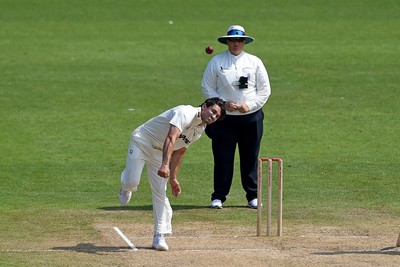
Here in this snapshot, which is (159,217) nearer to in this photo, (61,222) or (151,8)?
(61,222)

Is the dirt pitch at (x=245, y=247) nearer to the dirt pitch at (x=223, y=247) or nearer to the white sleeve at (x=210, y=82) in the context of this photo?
the dirt pitch at (x=223, y=247)

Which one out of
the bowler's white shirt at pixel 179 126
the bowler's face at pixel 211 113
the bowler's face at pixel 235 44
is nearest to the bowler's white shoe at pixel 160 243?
the bowler's white shirt at pixel 179 126

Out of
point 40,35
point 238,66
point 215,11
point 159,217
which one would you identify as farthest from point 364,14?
point 159,217

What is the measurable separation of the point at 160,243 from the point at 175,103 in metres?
11.3

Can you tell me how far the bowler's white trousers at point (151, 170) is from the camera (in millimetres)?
11688

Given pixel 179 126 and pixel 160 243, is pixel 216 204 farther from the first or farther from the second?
pixel 179 126

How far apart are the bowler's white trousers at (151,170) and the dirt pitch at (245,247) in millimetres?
370

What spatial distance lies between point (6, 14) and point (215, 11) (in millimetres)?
6468

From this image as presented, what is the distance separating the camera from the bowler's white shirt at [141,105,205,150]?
11.3m

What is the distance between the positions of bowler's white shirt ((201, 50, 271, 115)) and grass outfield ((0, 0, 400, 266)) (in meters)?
1.38

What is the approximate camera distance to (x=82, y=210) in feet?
46.0

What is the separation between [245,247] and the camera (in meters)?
11.8

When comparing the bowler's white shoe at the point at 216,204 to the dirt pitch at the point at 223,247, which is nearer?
the dirt pitch at the point at 223,247

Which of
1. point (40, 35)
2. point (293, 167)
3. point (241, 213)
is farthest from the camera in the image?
point (40, 35)
